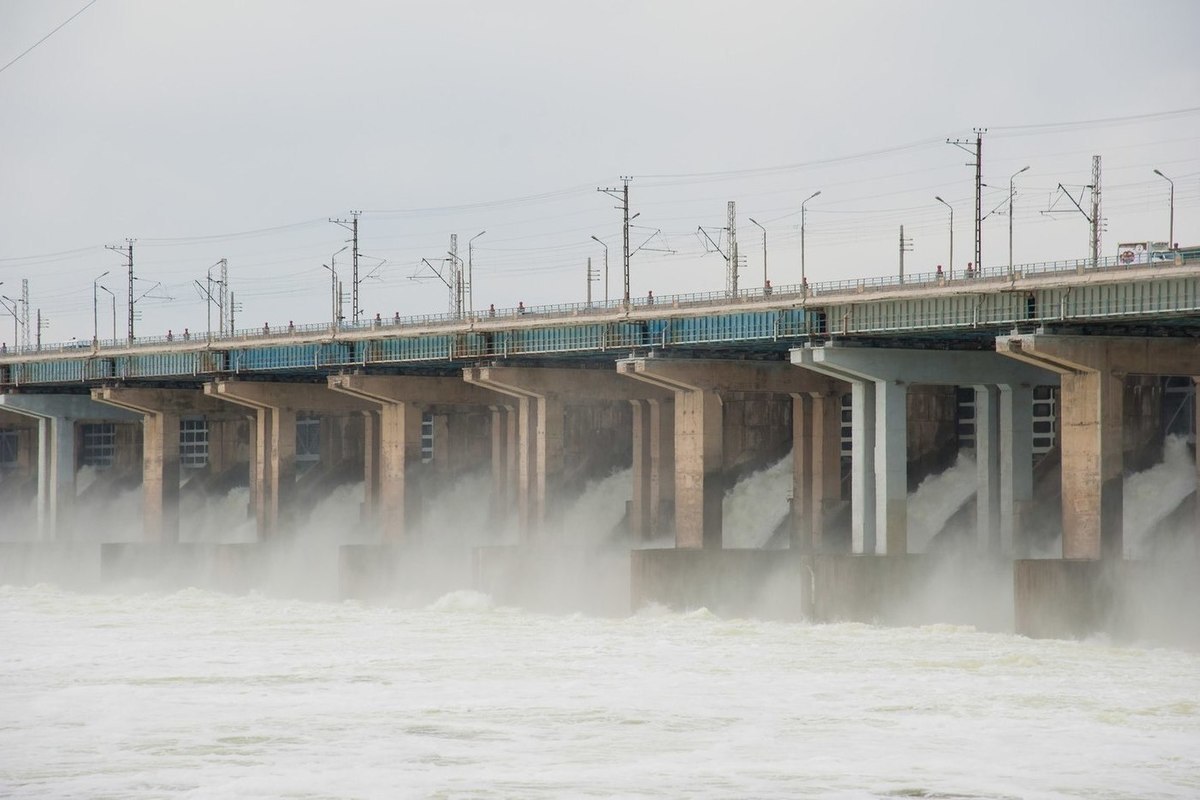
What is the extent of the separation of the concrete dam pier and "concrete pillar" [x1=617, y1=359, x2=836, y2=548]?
0.36 ft

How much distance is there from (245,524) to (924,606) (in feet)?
182

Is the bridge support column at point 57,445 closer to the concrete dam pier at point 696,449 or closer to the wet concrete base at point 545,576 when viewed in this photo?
the concrete dam pier at point 696,449

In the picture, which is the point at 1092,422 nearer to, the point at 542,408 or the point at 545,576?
the point at 545,576

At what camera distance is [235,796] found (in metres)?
34.4

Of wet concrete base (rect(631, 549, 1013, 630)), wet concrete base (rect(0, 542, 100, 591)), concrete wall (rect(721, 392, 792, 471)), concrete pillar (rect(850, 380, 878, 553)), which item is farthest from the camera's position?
wet concrete base (rect(0, 542, 100, 591))

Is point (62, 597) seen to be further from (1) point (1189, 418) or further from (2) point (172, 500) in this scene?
(1) point (1189, 418)

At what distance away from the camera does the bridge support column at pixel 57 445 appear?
112 meters

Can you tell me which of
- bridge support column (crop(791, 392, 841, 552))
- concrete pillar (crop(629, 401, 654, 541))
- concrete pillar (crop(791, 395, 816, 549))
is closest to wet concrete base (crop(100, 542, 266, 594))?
concrete pillar (crop(629, 401, 654, 541))

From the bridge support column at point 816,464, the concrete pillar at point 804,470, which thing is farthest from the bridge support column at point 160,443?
the bridge support column at point 816,464

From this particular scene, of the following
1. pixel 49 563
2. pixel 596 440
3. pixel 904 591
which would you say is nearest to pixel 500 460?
pixel 596 440

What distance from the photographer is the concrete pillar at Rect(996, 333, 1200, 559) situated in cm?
5881

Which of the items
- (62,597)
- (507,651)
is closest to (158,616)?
(62,597)

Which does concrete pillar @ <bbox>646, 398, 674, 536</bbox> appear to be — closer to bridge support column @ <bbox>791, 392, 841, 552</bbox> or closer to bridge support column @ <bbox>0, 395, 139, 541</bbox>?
bridge support column @ <bbox>791, 392, 841, 552</bbox>

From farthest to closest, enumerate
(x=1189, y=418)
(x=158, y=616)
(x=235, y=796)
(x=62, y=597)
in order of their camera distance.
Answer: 1. (x=62, y=597)
2. (x=158, y=616)
3. (x=1189, y=418)
4. (x=235, y=796)
